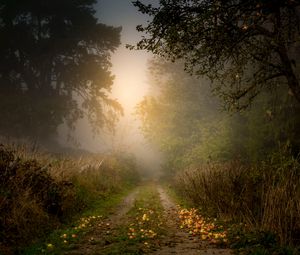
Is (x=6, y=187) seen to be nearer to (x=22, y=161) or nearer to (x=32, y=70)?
(x=22, y=161)

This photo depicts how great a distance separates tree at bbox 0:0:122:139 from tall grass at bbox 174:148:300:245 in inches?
963

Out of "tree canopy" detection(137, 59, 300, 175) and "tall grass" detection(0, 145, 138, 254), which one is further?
"tree canopy" detection(137, 59, 300, 175)

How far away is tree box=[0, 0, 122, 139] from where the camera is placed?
36312 millimetres

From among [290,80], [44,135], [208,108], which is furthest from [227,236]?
[44,135]

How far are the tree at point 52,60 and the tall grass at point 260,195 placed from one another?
80.2ft

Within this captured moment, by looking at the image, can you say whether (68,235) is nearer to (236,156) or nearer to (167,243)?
(167,243)

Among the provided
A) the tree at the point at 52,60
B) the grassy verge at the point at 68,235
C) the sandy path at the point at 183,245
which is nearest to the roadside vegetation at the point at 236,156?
the sandy path at the point at 183,245

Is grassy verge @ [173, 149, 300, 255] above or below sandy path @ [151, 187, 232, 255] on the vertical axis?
above

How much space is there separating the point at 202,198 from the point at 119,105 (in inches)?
1159

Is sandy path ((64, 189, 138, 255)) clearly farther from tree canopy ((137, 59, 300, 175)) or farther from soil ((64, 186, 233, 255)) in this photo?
tree canopy ((137, 59, 300, 175))

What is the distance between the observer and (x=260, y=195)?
10.0m

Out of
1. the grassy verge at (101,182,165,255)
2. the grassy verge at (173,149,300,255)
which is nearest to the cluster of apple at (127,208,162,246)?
the grassy verge at (101,182,165,255)

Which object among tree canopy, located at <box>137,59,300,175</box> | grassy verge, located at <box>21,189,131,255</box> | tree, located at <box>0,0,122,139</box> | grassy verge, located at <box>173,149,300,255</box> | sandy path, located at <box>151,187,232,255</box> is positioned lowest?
sandy path, located at <box>151,187,232,255</box>

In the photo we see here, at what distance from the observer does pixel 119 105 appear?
4325cm
